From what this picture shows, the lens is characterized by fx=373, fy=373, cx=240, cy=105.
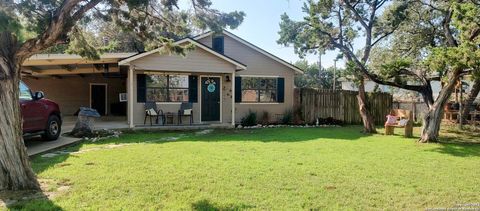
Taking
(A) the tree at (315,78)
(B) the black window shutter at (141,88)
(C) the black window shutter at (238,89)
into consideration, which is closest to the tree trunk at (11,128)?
(B) the black window shutter at (141,88)

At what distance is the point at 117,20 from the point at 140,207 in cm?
421

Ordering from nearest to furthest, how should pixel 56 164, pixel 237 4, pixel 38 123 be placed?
1. pixel 56 164
2. pixel 237 4
3. pixel 38 123

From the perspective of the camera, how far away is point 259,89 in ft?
57.8

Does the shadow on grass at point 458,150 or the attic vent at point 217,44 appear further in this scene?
the attic vent at point 217,44

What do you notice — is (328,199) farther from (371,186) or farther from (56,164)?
(56,164)

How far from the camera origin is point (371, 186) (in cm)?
529

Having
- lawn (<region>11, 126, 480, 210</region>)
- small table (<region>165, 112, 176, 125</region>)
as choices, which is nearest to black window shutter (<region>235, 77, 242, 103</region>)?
small table (<region>165, 112, 176, 125</region>)

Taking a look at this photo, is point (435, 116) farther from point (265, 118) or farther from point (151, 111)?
point (151, 111)

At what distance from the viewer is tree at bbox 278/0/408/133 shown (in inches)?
523

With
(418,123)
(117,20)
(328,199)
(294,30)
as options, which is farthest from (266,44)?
(328,199)

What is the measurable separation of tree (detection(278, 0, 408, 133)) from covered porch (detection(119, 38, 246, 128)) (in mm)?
2677

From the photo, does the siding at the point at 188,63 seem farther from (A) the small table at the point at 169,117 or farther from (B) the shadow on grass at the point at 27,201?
(B) the shadow on grass at the point at 27,201

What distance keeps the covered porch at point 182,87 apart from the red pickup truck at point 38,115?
151 inches

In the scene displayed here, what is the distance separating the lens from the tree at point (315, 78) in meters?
44.1
